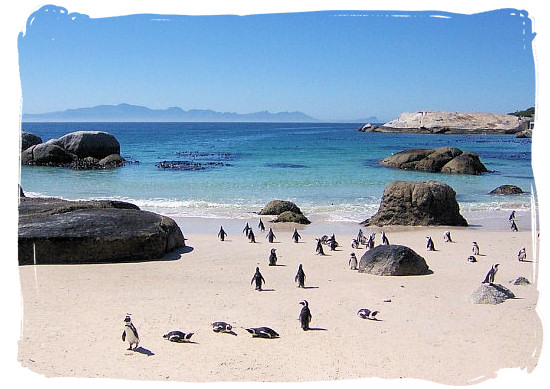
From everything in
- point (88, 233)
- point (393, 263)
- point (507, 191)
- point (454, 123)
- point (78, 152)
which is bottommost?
point (507, 191)

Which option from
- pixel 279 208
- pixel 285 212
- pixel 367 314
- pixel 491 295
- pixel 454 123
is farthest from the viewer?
pixel 454 123

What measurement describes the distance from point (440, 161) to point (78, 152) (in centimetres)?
2647

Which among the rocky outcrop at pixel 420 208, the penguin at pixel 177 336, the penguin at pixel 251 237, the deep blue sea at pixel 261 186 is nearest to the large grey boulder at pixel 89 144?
the deep blue sea at pixel 261 186

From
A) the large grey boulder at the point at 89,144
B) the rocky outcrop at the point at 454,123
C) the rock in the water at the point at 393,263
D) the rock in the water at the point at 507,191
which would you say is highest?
the rocky outcrop at the point at 454,123

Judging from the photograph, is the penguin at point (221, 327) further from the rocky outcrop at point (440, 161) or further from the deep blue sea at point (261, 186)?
the rocky outcrop at point (440, 161)

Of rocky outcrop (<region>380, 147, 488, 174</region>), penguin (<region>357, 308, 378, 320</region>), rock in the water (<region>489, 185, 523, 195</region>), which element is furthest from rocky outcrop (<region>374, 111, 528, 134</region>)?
penguin (<region>357, 308, 378, 320</region>)

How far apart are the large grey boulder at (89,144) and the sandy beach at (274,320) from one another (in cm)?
3427

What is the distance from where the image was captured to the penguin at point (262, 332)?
25.4ft

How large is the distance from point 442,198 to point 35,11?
17.4 m

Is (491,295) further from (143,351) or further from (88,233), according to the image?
(88,233)

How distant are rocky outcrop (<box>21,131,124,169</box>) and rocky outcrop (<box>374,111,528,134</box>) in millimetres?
55900

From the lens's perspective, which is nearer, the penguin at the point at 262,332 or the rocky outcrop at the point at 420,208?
the penguin at the point at 262,332

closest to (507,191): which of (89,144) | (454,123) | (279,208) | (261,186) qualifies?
(261,186)

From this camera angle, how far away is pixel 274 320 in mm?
8797
